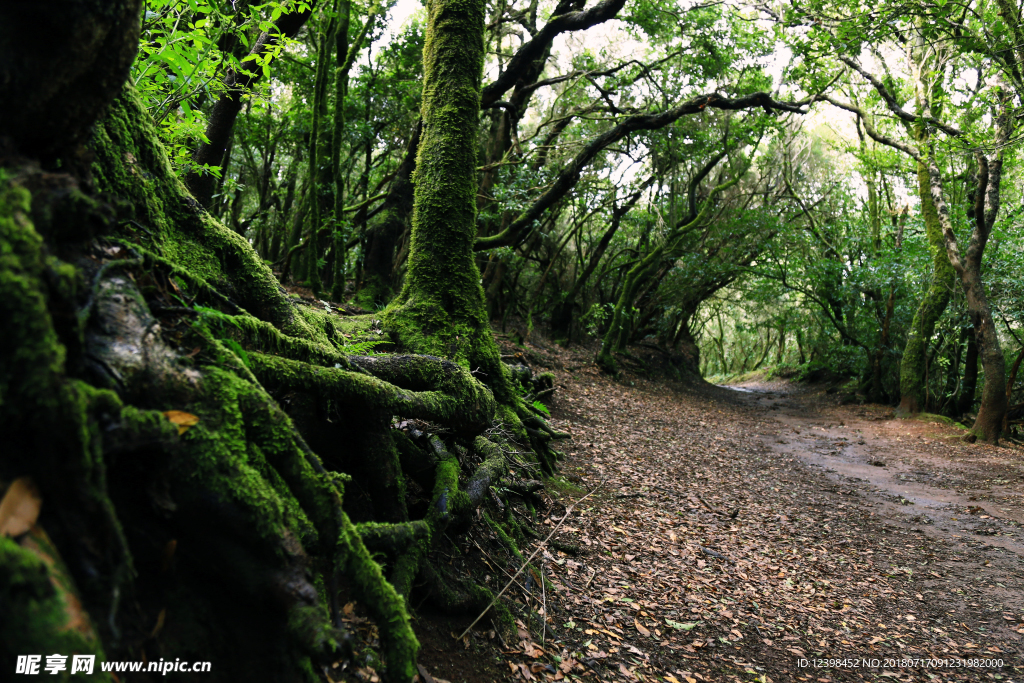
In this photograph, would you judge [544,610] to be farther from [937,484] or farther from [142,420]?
[937,484]

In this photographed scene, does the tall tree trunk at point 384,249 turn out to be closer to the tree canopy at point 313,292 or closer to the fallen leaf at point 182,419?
the tree canopy at point 313,292

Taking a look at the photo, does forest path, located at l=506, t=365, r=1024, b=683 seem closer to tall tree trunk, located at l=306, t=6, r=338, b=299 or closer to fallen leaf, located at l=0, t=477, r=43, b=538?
fallen leaf, located at l=0, t=477, r=43, b=538

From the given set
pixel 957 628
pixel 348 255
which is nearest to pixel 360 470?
pixel 957 628

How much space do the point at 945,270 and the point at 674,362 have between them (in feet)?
38.7

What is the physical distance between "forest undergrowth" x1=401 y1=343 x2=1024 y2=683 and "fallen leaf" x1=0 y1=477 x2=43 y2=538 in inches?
81.8

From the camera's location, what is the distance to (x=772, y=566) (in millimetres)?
5891

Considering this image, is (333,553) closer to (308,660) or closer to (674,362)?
(308,660)

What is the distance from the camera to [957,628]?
498 cm

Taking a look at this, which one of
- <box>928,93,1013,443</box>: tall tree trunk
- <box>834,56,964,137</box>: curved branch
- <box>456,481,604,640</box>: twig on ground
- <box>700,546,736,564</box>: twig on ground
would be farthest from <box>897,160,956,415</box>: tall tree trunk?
<box>456,481,604,640</box>: twig on ground

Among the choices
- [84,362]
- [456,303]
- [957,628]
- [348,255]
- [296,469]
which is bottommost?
[957,628]

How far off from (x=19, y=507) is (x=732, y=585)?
5.67 metres

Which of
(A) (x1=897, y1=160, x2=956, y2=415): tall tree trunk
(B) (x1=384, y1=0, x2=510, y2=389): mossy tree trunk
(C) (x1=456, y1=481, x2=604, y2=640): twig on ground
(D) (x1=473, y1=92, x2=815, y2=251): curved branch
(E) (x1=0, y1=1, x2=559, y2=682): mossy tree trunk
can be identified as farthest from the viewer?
(A) (x1=897, y1=160, x2=956, y2=415): tall tree trunk

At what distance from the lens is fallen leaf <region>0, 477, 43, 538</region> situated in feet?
3.82

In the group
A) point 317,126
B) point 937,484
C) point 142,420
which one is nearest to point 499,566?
point 142,420
